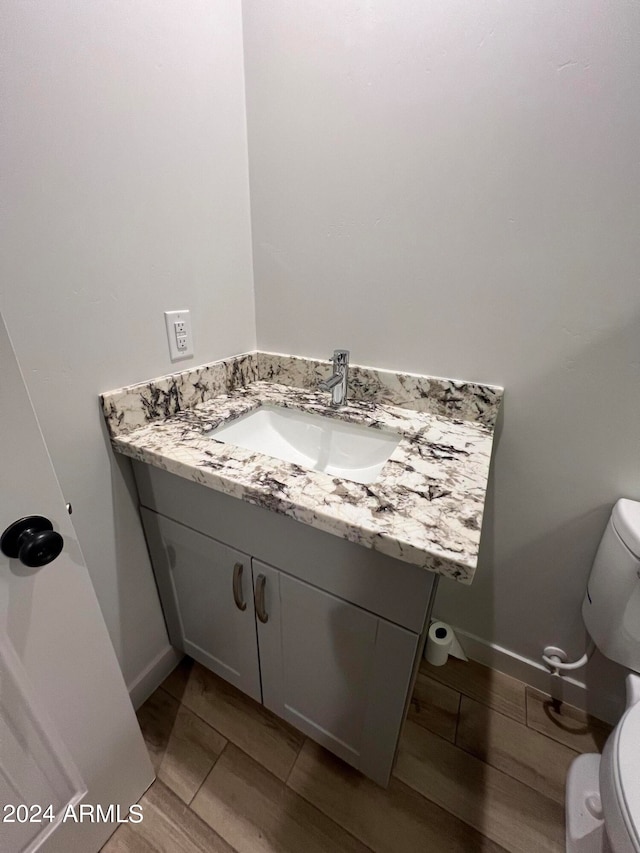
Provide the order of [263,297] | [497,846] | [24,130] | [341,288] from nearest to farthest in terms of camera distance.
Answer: [24,130]
[497,846]
[341,288]
[263,297]

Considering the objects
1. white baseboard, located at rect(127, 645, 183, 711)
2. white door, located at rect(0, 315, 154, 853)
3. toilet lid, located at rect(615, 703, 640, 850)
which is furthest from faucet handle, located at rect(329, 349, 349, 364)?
white baseboard, located at rect(127, 645, 183, 711)

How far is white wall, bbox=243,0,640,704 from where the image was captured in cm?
64

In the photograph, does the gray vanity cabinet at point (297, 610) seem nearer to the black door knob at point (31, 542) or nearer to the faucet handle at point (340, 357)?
the black door knob at point (31, 542)

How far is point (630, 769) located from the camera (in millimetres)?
589

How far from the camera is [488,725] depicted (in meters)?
1.02

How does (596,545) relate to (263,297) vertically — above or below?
below

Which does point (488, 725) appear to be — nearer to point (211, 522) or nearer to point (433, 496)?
point (433, 496)

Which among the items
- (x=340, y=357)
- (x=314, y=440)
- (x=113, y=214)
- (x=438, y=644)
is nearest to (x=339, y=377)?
(x=340, y=357)

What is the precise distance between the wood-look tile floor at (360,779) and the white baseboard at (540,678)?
32 millimetres

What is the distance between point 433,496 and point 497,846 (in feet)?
2.94

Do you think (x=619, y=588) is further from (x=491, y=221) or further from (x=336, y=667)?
(x=491, y=221)

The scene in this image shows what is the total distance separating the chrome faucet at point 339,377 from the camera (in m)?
0.91

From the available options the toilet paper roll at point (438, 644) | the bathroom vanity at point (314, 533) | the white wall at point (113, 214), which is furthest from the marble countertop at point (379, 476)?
the toilet paper roll at point (438, 644)

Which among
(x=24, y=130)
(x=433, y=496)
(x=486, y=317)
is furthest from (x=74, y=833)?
(x=486, y=317)
